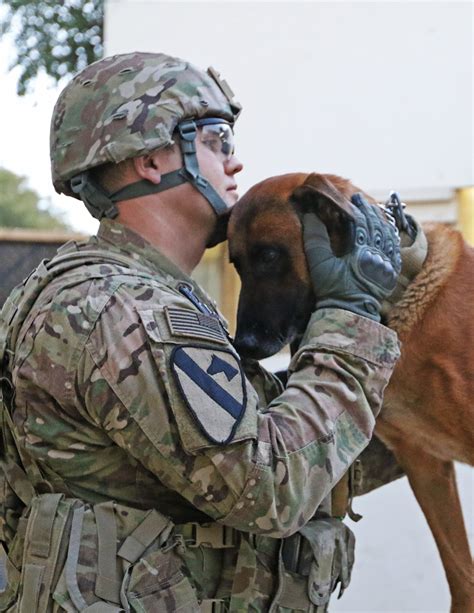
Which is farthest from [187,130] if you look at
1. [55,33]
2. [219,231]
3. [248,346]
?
[55,33]

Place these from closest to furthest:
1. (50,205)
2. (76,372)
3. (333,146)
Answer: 1. (76,372)
2. (333,146)
3. (50,205)

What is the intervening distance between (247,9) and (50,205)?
2845 cm

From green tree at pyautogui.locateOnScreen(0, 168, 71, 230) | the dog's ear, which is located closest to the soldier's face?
the dog's ear

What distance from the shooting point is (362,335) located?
2.27m

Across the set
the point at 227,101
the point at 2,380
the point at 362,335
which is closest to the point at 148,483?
the point at 2,380

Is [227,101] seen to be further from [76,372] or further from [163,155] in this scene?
[76,372]

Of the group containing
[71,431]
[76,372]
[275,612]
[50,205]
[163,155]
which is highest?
[163,155]

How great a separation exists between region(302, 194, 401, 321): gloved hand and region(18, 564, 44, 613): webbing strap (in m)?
0.92

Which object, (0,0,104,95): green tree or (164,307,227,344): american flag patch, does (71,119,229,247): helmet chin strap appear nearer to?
(164,307,227,344): american flag patch

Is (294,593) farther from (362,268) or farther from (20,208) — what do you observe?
(20,208)

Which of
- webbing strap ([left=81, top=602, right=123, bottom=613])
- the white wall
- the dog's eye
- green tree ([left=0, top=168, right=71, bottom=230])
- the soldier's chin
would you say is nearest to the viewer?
webbing strap ([left=81, top=602, right=123, bottom=613])

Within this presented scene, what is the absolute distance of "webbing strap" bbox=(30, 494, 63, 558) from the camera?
7.25 ft

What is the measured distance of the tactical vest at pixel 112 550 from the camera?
2.20 m

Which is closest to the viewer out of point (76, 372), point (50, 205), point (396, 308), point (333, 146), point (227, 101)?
point (76, 372)
